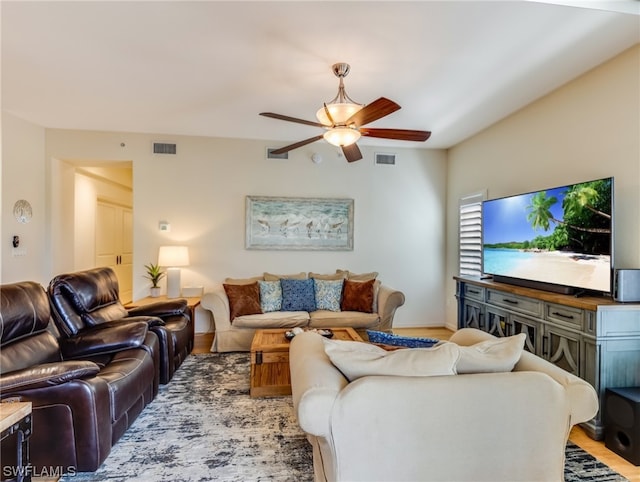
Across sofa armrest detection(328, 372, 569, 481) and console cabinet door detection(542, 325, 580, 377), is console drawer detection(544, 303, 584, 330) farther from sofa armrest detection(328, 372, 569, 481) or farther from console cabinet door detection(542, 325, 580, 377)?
sofa armrest detection(328, 372, 569, 481)

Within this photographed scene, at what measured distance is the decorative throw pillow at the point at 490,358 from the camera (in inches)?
60.6

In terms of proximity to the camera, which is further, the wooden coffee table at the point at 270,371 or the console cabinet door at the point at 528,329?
the wooden coffee table at the point at 270,371

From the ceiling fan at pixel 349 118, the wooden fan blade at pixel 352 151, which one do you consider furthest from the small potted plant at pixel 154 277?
the wooden fan blade at pixel 352 151

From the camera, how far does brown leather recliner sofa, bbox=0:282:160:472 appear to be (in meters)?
1.86

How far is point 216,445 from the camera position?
2.29 meters

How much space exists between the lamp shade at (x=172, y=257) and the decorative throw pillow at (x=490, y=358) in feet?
13.0

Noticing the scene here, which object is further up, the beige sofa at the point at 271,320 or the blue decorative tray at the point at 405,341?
the blue decorative tray at the point at 405,341

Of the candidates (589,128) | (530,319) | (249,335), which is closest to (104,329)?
(249,335)

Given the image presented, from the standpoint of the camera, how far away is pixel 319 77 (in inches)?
123

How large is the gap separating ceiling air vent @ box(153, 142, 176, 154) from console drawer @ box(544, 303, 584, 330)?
4952 mm

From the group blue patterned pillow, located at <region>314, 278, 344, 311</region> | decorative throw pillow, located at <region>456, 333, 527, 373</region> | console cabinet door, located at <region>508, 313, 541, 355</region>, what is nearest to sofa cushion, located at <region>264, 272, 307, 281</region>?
blue patterned pillow, located at <region>314, 278, 344, 311</region>

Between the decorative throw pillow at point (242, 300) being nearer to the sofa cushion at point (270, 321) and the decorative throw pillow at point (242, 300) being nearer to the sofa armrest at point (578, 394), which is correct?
the sofa cushion at point (270, 321)

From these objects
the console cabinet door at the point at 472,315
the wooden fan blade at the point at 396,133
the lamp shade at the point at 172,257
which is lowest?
the console cabinet door at the point at 472,315

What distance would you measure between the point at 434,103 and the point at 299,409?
3.54 metres
